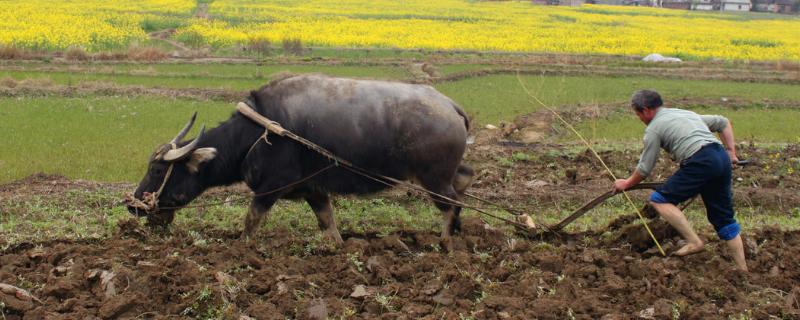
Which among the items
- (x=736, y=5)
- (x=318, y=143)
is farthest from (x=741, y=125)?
(x=736, y=5)

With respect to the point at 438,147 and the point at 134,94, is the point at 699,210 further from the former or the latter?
the point at 134,94


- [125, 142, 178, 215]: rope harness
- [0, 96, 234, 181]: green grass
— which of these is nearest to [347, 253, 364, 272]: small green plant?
[125, 142, 178, 215]: rope harness

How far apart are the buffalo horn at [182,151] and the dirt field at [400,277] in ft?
2.36

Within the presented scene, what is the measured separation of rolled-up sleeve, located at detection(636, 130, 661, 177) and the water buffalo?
5.86ft

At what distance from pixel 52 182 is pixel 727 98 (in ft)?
56.0

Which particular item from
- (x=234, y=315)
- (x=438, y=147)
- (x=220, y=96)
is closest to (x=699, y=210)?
(x=438, y=147)

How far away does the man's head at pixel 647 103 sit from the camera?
5.99 metres

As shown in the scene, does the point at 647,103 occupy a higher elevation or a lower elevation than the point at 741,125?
higher

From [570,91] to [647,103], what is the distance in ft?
52.0

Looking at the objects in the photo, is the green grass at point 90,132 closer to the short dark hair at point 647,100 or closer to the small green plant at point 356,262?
the small green plant at point 356,262

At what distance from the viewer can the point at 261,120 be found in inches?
268

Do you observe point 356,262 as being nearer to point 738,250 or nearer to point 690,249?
point 690,249

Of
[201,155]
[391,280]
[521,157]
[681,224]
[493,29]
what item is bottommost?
[493,29]

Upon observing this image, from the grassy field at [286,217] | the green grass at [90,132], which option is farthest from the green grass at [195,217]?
the green grass at [90,132]
